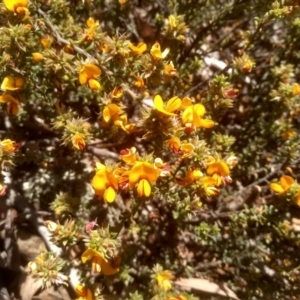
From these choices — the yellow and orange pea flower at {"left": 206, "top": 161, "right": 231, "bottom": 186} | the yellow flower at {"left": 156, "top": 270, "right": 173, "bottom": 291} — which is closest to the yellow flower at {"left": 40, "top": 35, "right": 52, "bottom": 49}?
the yellow and orange pea flower at {"left": 206, "top": 161, "right": 231, "bottom": 186}

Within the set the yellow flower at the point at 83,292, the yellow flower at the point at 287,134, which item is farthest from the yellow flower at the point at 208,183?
the yellow flower at the point at 287,134

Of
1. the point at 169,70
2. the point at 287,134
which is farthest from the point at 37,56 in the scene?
the point at 287,134

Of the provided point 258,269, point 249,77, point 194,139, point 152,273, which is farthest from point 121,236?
point 249,77

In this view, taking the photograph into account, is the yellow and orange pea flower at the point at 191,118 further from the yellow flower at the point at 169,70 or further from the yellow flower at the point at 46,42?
the yellow flower at the point at 46,42

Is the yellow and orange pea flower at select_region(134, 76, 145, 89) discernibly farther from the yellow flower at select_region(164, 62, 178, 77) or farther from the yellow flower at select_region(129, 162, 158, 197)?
the yellow flower at select_region(129, 162, 158, 197)

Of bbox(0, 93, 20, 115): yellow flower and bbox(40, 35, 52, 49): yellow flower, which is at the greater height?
bbox(40, 35, 52, 49): yellow flower

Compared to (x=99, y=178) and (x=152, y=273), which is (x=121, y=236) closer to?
(x=152, y=273)
